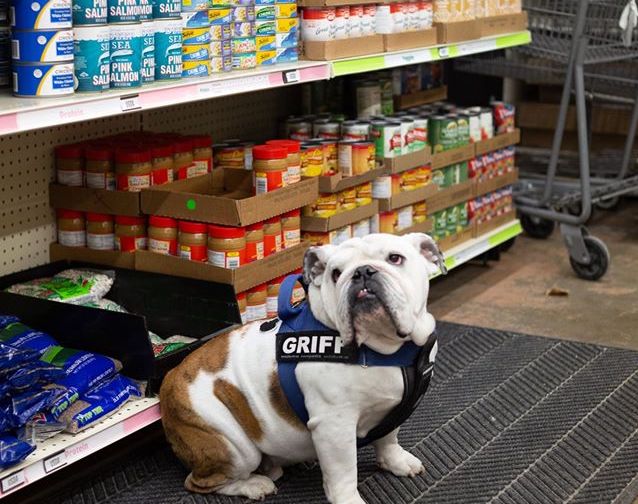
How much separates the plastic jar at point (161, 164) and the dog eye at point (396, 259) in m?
1.18

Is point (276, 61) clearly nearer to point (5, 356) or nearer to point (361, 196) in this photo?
point (361, 196)

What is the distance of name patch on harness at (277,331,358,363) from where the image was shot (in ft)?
8.35

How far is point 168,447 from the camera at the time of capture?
311cm

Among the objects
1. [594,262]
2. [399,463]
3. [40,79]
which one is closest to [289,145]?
[40,79]

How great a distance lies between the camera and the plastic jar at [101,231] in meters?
3.44

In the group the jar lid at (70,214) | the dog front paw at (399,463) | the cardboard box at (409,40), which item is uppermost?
the cardboard box at (409,40)

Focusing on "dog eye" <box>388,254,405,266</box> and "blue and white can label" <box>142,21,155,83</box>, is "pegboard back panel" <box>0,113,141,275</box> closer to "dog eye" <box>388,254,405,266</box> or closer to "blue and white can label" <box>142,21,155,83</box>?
"blue and white can label" <box>142,21,155,83</box>

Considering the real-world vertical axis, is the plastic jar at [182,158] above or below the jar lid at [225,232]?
above

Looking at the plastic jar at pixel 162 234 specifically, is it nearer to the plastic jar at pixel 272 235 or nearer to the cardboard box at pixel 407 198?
the plastic jar at pixel 272 235

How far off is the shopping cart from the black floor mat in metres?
1.11

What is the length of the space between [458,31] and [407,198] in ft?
2.42

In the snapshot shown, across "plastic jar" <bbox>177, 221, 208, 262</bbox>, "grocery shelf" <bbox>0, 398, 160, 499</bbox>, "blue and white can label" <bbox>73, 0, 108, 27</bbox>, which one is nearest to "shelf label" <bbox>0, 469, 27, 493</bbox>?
"grocery shelf" <bbox>0, 398, 160, 499</bbox>

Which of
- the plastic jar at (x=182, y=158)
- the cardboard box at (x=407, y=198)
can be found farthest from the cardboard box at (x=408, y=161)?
the plastic jar at (x=182, y=158)

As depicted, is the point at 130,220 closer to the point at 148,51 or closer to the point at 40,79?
the point at 148,51
